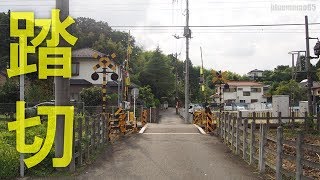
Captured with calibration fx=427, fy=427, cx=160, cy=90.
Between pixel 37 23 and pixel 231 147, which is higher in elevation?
pixel 37 23

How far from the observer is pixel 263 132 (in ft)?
32.4

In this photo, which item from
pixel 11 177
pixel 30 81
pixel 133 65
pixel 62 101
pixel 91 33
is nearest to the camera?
pixel 11 177

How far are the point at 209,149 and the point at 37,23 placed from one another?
669cm

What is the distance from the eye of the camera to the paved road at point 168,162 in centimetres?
955

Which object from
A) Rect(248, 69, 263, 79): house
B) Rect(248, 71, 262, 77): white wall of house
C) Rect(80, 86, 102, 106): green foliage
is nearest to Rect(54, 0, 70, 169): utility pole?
Rect(80, 86, 102, 106): green foliage

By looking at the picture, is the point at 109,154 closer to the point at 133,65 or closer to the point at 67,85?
the point at 67,85

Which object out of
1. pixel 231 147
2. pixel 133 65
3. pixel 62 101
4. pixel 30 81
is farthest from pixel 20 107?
pixel 133 65

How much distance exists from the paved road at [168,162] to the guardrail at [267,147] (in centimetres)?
36

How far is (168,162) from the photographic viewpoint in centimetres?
1116

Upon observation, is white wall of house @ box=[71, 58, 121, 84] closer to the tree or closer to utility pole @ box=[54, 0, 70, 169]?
the tree

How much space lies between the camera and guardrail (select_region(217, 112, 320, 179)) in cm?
725

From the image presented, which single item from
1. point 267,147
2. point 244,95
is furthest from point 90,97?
point 244,95

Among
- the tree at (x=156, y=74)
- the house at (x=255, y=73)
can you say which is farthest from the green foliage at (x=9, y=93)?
the house at (x=255, y=73)

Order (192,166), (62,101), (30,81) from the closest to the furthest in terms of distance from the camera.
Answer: (62,101)
(192,166)
(30,81)
